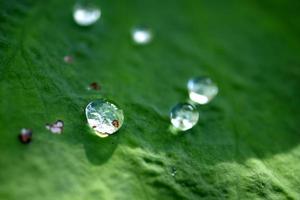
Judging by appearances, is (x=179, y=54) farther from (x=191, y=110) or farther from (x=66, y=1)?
(x=66, y=1)

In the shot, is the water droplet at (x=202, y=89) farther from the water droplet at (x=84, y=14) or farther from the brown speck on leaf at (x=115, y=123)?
the water droplet at (x=84, y=14)

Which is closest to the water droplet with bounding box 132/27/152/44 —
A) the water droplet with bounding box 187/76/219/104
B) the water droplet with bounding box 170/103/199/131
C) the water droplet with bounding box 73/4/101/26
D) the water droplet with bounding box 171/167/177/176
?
the water droplet with bounding box 73/4/101/26

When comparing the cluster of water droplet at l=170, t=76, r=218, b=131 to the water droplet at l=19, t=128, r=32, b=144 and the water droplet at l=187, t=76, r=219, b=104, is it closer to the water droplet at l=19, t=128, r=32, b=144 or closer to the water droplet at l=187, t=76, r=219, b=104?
the water droplet at l=187, t=76, r=219, b=104

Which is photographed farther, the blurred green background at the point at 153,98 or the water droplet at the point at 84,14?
the water droplet at the point at 84,14

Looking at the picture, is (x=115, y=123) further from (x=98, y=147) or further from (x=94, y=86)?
(x=94, y=86)

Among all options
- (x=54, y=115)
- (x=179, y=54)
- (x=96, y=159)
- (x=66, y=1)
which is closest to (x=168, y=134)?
(x=96, y=159)

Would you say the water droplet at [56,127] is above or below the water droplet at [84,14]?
below

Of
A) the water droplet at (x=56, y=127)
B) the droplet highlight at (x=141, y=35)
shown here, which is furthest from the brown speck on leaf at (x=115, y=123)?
the droplet highlight at (x=141, y=35)
